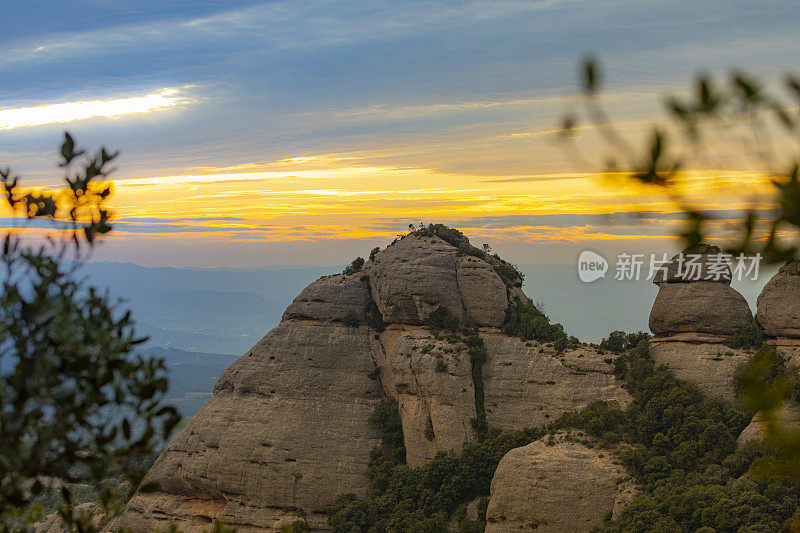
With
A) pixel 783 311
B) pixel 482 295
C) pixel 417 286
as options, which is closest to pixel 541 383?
pixel 482 295

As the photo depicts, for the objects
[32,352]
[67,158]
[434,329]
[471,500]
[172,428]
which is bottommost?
[471,500]

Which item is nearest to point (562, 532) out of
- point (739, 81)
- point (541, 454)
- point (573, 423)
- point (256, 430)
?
point (541, 454)

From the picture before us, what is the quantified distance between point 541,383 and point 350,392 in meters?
12.9

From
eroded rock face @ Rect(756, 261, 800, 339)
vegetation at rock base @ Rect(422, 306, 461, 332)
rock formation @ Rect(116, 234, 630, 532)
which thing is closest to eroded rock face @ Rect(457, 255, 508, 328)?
rock formation @ Rect(116, 234, 630, 532)

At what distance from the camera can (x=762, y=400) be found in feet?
26.4

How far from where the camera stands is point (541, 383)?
183 feet

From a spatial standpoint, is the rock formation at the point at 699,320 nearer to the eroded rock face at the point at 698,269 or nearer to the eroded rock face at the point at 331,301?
the eroded rock face at the point at 698,269

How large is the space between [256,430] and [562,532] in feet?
69.8

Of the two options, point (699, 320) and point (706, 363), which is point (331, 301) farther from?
point (706, 363)

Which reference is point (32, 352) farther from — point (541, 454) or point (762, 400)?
point (541, 454)

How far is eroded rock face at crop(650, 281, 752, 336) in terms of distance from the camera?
53.2 meters

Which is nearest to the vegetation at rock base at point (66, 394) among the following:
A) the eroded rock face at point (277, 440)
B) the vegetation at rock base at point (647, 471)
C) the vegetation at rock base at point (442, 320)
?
the vegetation at rock base at point (647, 471)

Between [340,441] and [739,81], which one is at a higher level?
[739,81]

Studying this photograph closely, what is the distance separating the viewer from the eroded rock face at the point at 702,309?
5325cm
